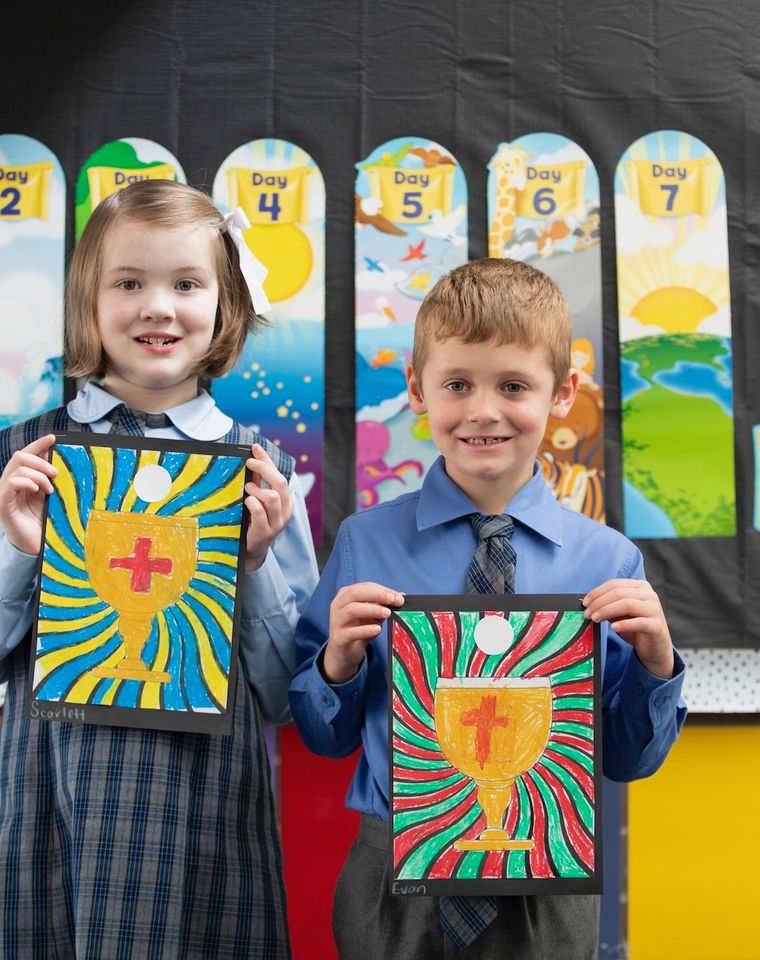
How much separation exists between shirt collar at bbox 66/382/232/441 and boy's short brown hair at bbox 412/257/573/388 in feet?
0.92

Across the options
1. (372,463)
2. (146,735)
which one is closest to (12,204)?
(372,463)

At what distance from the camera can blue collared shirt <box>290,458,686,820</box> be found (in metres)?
1.15

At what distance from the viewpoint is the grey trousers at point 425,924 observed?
1094 mm

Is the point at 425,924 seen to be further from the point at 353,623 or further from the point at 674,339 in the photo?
the point at 674,339

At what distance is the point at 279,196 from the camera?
1.99m

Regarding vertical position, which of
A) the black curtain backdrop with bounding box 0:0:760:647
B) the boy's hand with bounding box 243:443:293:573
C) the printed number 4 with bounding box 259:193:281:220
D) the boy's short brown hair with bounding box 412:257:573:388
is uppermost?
the black curtain backdrop with bounding box 0:0:760:647

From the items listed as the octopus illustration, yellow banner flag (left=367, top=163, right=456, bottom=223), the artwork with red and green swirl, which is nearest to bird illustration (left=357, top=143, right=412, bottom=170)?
yellow banner flag (left=367, top=163, right=456, bottom=223)

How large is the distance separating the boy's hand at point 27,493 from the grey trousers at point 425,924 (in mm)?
526

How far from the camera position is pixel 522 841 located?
1.05 m

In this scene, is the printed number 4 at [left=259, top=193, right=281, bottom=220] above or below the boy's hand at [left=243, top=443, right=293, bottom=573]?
above

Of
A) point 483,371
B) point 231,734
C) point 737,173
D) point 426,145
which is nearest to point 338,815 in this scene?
point 231,734

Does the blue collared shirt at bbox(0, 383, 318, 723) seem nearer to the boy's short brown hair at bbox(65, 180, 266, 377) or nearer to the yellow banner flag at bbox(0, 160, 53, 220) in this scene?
the boy's short brown hair at bbox(65, 180, 266, 377)

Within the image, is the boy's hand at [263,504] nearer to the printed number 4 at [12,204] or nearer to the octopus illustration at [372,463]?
the octopus illustration at [372,463]

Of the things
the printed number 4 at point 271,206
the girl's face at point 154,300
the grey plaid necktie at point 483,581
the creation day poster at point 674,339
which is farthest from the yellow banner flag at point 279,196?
the grey plaid necktie at point 483,581
